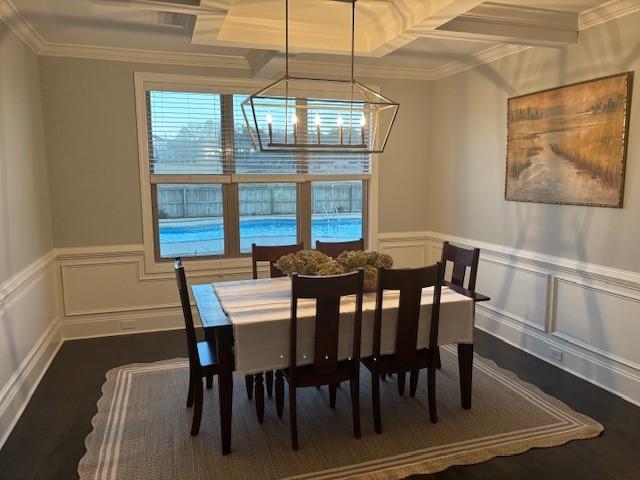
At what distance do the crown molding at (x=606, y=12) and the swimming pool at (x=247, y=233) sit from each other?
2659 mm

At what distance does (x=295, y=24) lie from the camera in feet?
11.5

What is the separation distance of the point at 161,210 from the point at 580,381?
3.71 metres

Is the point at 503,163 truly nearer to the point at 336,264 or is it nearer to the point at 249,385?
the point at 336,264

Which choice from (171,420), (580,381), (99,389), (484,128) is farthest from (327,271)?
(484,128)

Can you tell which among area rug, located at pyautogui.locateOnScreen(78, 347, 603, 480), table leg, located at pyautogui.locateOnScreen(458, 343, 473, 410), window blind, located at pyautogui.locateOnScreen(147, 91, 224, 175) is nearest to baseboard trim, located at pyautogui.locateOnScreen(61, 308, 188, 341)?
area rug, located at pyautogui.locateOnScreen(78, 347, 603, 480)

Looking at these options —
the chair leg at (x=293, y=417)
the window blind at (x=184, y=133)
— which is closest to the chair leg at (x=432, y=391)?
the chair leg at (x=293, y=417)

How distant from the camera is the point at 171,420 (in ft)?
9.63

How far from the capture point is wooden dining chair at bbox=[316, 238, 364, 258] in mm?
3811

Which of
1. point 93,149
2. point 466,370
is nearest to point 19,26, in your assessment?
point 93,149

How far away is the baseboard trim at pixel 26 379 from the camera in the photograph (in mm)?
2797

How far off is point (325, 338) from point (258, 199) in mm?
2527

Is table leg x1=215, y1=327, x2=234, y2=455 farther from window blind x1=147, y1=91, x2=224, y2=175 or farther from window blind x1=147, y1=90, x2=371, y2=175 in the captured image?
window blind x1=147, y1=91, x2=224, y2=175

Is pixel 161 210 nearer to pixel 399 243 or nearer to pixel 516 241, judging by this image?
pixel 399 243

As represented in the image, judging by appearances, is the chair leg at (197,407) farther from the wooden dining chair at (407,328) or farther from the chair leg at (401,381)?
the chair leg at (401,381)
